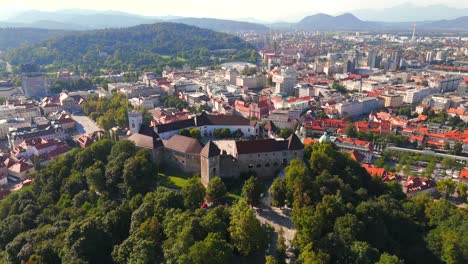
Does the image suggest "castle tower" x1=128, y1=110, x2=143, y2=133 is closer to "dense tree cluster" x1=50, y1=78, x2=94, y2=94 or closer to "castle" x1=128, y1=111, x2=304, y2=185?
"castle" x1=128, y1=111, x2=304, y2=185

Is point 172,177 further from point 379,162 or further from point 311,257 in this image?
point 379,162

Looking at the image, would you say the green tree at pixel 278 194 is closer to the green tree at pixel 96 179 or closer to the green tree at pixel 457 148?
the green tree at pixel 96 179

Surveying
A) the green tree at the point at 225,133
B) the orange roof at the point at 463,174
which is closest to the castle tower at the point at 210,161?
the green tree at the point at 225,133

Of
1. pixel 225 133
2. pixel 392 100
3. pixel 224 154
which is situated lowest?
pixel 392 100

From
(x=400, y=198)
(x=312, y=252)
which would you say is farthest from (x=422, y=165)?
(x=312, y=252)

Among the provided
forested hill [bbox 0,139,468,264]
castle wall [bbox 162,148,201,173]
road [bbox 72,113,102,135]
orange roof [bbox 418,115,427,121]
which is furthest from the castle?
orange roof [bbox 418,115,427,121]

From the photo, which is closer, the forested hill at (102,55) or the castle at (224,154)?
the castle at (224,154)

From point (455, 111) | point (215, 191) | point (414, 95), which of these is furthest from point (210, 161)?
point (414, 95)
